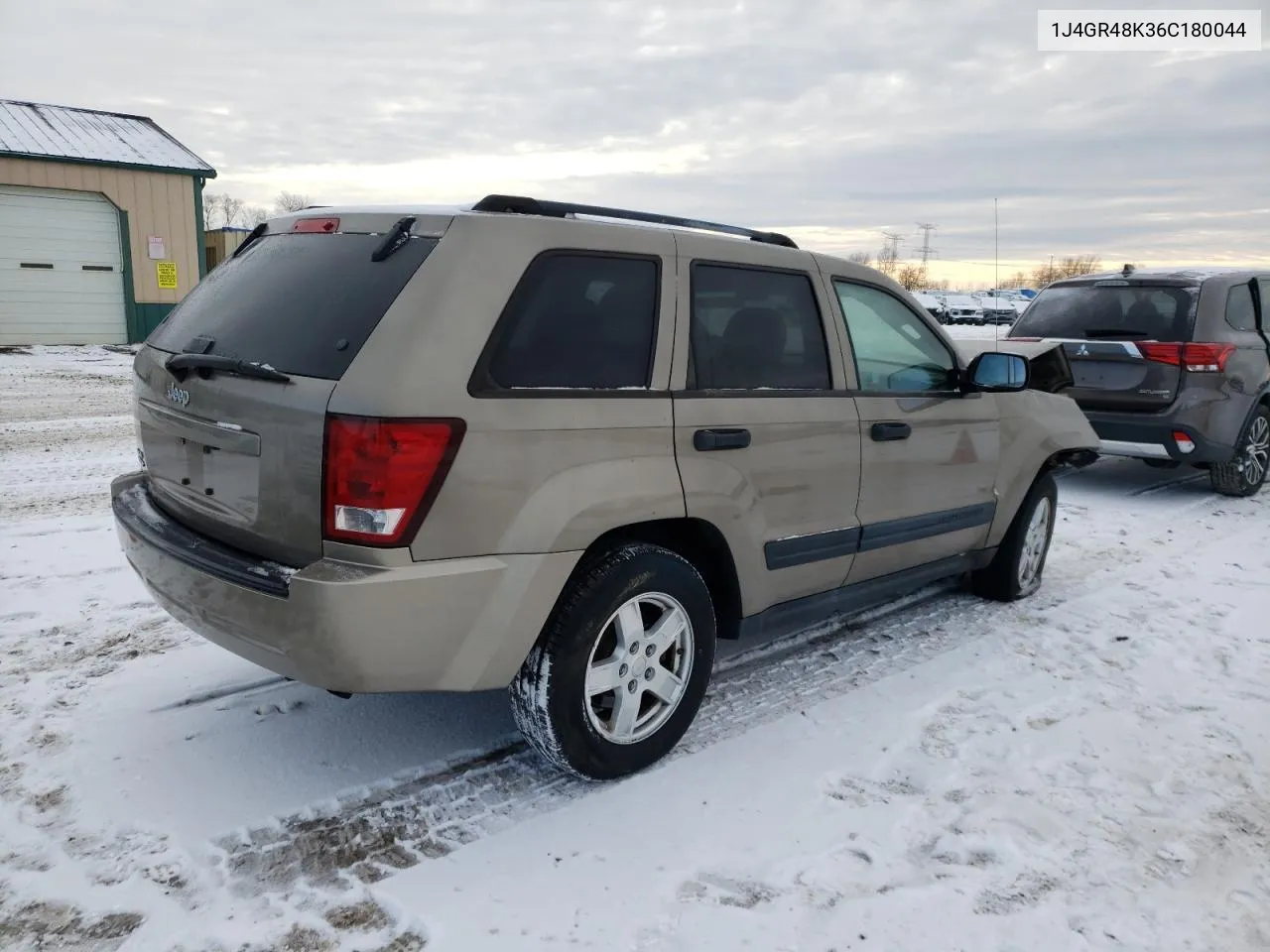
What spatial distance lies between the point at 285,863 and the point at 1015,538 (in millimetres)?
3928

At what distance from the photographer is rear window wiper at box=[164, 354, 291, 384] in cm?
279

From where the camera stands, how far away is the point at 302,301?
3.00 m

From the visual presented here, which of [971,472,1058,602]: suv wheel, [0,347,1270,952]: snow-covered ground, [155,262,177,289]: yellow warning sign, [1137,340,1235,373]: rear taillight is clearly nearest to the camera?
[0,347,1270,952]: snow-covered ground

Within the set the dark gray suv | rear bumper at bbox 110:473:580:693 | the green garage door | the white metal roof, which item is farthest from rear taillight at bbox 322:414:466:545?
the green garage door

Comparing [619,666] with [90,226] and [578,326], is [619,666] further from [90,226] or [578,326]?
[90,226]

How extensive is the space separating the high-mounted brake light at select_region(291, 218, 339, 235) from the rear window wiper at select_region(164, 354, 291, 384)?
0.54m

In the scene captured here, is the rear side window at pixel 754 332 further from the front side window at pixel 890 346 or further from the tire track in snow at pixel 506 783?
the tire track in snow at pixel 506 783

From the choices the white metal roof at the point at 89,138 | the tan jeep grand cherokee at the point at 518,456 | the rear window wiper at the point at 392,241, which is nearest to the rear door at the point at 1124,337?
the tan jeep grand cherokee at the point at 518,456

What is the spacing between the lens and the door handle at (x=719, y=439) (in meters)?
3.28

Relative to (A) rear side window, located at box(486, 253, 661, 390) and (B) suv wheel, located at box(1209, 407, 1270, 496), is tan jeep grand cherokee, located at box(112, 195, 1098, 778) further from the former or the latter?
(B) suv wheel, located at box(1209, 407, 1270, 496)

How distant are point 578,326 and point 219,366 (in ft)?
3.67

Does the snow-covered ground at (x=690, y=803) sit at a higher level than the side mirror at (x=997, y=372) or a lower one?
lower

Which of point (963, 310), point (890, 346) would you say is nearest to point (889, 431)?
point (890, 346)

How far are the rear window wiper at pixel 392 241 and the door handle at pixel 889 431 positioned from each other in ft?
6.73
